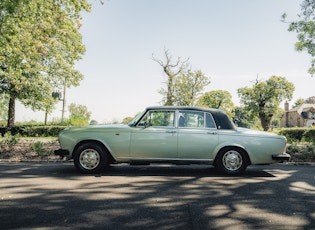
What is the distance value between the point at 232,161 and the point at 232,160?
0.03 meters

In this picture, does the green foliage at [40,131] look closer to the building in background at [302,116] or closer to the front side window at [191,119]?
the front side window at [191,119]


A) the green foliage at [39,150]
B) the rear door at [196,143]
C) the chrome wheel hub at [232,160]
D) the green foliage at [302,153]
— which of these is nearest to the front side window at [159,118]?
the rear door at [196,143]

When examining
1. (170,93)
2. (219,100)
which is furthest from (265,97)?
(170,93)

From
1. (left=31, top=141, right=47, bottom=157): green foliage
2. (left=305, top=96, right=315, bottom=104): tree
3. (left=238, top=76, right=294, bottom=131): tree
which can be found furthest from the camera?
(left=305, top=96, right=315, bottom=104): tree

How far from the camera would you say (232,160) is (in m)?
7.67

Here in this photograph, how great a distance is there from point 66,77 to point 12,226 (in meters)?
27.0

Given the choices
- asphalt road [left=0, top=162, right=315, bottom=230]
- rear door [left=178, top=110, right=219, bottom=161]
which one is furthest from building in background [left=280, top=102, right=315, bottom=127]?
asphalt road [left=0, top=162, right=315, bottom=230]

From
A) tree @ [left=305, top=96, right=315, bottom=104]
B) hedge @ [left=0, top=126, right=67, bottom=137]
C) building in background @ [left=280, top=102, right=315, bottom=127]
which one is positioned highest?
tree @ [left=305, top=96, right=315, bottom=104]

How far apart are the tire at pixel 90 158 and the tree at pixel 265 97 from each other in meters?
62.3

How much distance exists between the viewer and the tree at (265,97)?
6625 cm

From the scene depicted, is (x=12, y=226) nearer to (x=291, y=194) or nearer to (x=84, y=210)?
(x=84, y=210)

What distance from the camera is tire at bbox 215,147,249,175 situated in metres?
7.62

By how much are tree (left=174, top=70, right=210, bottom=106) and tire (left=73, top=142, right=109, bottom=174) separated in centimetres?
3194

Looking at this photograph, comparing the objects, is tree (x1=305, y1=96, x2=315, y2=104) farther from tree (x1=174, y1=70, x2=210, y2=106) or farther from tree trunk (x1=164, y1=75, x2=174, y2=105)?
tree trunk (x1=164, y1=75, x2=174, y2=105)
